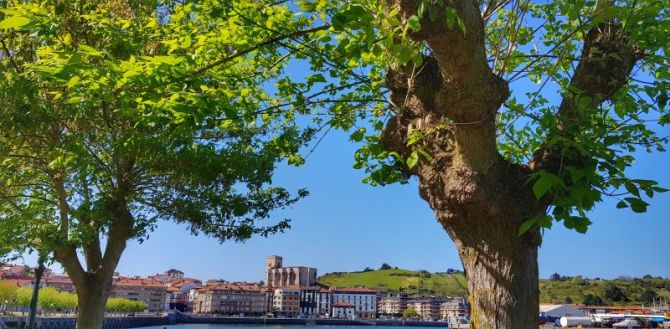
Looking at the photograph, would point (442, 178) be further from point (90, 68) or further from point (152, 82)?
point (90, 68)

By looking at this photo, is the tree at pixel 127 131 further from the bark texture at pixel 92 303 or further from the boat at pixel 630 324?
the boat at pixel 630 324

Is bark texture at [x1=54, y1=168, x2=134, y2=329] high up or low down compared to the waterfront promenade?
up

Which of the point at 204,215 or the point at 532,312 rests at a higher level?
the point at 204,215

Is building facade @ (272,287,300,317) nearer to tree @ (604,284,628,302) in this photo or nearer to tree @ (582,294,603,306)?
tree @ (582,294,603,306)

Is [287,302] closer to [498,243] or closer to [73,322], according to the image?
[73,322]

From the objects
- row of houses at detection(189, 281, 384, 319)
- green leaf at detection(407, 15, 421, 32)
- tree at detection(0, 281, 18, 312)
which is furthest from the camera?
row of houses at detection(189, 281, 384, 319)

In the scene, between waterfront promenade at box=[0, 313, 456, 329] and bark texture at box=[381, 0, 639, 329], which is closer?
bark texture at box=[381, 0, 639, 329]

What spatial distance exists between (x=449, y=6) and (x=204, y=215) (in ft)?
32.2

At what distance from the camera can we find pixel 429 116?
4.17 metres

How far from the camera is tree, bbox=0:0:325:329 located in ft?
13.0

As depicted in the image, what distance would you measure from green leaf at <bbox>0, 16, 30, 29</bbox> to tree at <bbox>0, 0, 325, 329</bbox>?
13 millimetres

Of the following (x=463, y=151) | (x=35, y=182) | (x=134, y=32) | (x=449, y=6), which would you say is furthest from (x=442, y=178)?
(x=35, y=182)

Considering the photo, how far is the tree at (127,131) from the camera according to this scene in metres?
3.95

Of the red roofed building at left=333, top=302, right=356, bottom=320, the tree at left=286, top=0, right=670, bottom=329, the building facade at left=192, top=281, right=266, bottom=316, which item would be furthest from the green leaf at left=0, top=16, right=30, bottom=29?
the red roofed building at left=333, top=302, right=356, bottom=320
